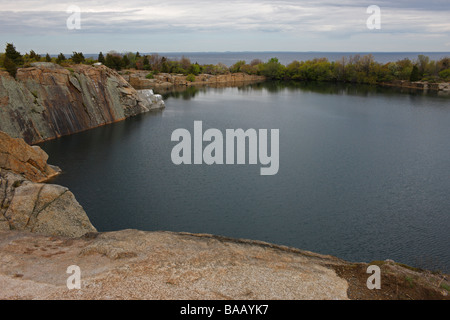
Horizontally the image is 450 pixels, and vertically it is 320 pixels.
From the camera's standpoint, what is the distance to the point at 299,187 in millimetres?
28406

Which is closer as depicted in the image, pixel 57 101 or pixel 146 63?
pixel 57 101

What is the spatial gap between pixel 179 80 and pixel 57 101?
197 feet

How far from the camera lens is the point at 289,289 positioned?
12836 millimetres

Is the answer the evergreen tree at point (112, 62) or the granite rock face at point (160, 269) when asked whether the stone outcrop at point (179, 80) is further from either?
the granite rock face at point (160, 269)

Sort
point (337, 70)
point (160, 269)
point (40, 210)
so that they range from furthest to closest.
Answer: point (337, 70) < point (40, 210) < point (160, 269)

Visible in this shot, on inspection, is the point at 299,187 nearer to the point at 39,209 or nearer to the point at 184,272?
the point at 184,272

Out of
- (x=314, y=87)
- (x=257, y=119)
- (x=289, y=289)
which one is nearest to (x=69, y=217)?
(x=289, y=289)

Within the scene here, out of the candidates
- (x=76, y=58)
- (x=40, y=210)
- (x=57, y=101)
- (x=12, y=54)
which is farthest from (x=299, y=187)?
(x=76, y=58)

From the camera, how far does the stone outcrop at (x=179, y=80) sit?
312ft

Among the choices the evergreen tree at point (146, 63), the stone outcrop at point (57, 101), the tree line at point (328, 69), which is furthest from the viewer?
the evergreen tree at point (146, 63)

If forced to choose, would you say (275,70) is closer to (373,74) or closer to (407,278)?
(373,74)

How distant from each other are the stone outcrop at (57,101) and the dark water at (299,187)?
2206 millimetres

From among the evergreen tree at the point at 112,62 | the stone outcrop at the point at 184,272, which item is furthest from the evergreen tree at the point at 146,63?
the stone outcrop at the point at 184,272
